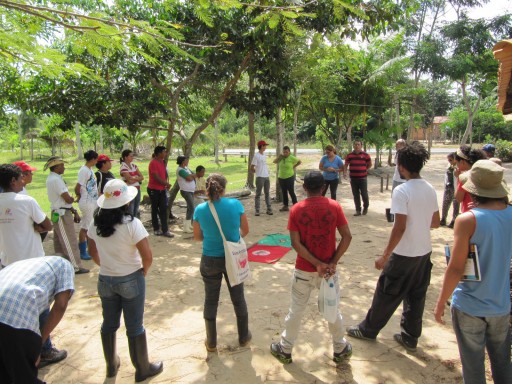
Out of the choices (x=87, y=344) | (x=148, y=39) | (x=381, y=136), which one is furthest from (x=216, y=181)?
(x=381, y=136)

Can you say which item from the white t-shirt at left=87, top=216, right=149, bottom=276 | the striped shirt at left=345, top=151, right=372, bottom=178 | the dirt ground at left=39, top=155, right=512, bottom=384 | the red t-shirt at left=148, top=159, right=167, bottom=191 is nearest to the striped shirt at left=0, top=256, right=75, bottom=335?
the white t-shirt at left=87, top=216, right=149, bottom=276

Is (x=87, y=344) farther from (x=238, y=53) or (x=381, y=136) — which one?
(x=381, y=136)

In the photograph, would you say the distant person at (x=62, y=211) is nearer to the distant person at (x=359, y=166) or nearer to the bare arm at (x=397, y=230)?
the bare arm at (x=397, y=230)

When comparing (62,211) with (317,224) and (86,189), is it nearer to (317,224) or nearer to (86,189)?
(86,189)

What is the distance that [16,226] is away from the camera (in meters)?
3.36

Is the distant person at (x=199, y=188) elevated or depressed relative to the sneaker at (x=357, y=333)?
elevated

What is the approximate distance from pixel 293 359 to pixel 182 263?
9.89ft

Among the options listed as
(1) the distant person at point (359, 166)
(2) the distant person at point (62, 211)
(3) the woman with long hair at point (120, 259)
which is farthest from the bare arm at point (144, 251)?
(1) the distant person at point (359, 166)

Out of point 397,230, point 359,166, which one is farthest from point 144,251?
point 359,166

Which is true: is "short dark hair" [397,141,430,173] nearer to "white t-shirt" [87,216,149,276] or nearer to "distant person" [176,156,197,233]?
"white t-shirt" [87,216,149,276]

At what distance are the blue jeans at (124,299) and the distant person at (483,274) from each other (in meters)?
2.14

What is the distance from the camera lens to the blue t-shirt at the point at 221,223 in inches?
125

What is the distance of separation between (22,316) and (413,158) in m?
2.95

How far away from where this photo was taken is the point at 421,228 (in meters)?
3.10
